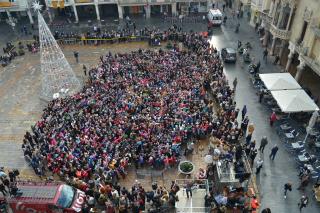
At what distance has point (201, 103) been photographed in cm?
3178

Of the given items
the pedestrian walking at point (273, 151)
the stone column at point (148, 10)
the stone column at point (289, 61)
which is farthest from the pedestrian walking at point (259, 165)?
the stone column at point (148, 10)

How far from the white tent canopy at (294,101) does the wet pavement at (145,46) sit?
98.8 inches

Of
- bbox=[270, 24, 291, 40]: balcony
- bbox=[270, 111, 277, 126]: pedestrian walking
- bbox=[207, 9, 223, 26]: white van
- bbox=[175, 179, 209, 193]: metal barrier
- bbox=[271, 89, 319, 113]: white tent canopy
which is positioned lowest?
bbox=[175, 179, 209, 193]: metal barrier

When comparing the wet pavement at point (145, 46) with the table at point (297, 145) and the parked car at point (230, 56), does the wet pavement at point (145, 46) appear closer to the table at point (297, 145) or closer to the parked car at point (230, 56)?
the parked car at point (230, 56)

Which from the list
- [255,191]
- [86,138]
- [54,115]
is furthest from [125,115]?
[255,191]

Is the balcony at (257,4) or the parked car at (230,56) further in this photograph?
the balcony at (257,4)

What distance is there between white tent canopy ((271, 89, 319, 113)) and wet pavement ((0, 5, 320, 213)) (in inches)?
98.8

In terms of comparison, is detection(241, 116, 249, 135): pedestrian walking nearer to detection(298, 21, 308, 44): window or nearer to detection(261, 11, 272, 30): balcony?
detection(298, 21, 308, 44): window

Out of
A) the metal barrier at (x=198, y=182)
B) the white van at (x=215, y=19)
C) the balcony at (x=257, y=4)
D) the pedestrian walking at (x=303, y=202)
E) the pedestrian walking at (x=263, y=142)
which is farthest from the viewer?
the white van at (x=215, y=19)

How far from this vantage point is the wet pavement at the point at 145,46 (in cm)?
2559

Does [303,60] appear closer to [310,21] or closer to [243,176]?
[310,21]

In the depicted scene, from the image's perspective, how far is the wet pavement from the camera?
1007 inches

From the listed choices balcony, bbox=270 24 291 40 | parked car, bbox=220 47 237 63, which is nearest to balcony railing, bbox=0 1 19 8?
parked car, bbox=220 47 237 63

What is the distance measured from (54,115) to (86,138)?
5.67 meters
